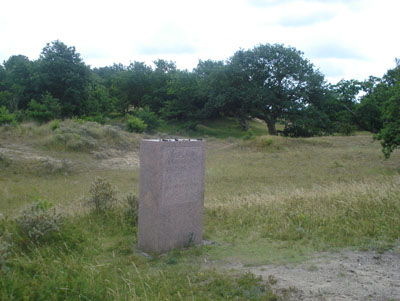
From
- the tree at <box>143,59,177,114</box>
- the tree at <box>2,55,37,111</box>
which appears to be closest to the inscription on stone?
the tree at <box>2,55,37,111</box>

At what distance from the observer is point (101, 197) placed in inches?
306

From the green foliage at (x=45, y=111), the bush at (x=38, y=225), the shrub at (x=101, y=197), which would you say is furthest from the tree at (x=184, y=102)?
the bush at (x=38, y=225)

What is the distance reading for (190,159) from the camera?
5.97 metres

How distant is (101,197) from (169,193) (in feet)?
8.56

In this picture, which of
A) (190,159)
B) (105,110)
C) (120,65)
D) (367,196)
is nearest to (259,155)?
(367,196)

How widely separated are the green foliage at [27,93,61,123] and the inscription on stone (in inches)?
1115

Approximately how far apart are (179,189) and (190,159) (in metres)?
0.50

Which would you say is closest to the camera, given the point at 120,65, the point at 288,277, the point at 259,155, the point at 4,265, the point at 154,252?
the point at 4,265

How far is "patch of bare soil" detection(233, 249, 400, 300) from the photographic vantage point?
3971 mm

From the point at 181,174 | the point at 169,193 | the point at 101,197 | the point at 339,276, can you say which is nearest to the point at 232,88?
the point at 101,197

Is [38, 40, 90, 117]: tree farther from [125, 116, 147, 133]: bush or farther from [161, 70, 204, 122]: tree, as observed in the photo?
[161, 70, 204, 122]: tree

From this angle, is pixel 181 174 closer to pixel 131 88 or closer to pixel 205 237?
pixel 205 237

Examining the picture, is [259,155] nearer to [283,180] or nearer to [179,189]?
[283,180]

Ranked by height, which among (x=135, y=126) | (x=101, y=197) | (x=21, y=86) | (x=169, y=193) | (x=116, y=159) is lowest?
(x=116, y=159)
